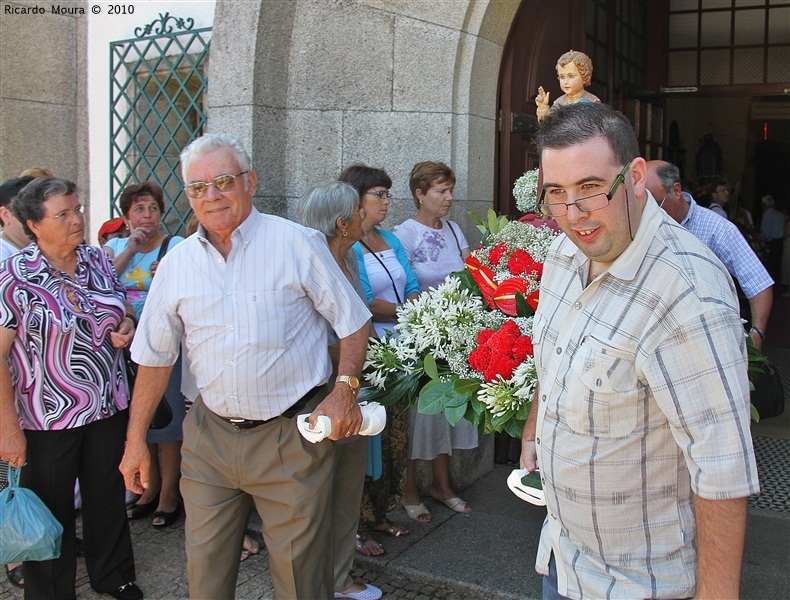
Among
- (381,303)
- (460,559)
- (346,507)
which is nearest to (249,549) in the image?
(346,507)

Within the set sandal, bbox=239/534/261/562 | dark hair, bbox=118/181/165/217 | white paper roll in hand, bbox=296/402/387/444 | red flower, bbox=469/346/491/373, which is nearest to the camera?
white paper roll in hand, bbox=296/402/387/444

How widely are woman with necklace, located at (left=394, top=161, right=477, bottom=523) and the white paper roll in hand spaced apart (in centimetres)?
159

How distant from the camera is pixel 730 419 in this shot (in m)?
1.66

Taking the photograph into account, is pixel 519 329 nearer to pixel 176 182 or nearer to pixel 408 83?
pixel 408 83

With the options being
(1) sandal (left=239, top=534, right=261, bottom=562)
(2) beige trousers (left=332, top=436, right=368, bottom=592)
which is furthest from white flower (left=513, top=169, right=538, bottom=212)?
(1) sandal (left=239, top=534, right=261, bottom=562)

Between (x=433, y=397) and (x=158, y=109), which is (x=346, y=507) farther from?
(x=158, y=109)

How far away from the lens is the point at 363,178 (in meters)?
4.37

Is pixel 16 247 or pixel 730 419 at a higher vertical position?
pixel 16 247

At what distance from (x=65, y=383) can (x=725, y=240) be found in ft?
10.7

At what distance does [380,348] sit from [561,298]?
148cm

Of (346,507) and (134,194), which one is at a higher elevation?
(134,194)

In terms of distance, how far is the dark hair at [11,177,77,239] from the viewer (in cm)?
365

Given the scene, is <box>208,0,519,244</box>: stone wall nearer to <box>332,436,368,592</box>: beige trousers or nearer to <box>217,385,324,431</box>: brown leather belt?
<box>332,436,368,592</box>: beige trousers

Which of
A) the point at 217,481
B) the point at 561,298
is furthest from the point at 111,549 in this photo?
the point at 561,298
